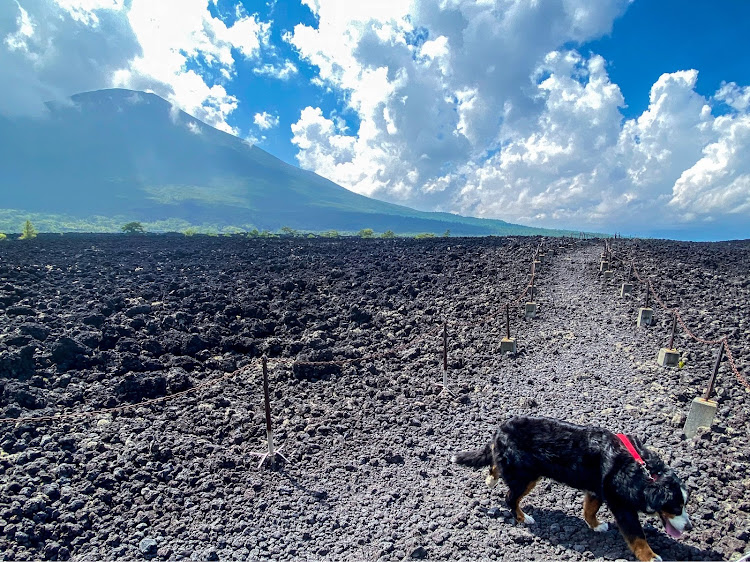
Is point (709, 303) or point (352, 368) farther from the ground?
point (709, 303)

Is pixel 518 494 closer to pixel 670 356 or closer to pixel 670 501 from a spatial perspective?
pixel 670 501

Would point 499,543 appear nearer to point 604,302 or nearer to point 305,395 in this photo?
point 305,395

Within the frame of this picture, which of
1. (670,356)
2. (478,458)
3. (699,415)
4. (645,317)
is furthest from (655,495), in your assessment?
(645,317)

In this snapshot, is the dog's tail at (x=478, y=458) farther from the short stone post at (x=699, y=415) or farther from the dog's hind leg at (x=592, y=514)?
the short stone post at (x=699, y=415)

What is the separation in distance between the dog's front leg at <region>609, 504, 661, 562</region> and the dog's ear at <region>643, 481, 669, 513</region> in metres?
0.17

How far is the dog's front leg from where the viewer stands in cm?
352

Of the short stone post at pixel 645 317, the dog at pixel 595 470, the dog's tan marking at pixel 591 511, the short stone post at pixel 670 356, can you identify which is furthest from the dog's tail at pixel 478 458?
the short stone post at pixel 645 317

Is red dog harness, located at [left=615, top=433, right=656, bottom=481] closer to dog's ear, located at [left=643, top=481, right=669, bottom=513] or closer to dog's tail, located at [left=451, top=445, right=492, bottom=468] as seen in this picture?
dog's ear, located at [left=643, top=481, right=669, bottom=513]

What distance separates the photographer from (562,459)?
3.98 metres

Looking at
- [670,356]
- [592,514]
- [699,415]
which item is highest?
[670,356]

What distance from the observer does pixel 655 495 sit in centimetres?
346

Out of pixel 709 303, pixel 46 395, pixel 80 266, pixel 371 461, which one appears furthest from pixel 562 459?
pixel 80 266

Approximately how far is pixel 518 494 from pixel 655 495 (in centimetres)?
121

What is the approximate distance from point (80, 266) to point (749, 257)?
3122cm
